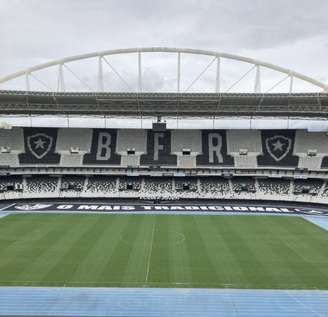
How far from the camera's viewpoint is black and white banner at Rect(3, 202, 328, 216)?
117 ft

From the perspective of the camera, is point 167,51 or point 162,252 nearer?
point 162,252

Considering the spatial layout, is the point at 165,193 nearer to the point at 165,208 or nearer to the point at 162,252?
the point at 165,208

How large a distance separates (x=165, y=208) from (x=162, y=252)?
15896mm

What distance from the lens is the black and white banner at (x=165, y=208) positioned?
1400 inches

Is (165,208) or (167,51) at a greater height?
Result: (167,51)

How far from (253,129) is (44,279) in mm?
35546

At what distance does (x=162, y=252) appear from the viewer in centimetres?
2098

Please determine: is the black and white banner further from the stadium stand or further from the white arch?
the white arch

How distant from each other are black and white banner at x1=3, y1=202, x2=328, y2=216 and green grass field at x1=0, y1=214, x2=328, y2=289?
438 centimetres

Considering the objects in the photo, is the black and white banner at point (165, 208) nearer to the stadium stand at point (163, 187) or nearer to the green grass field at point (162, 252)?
the stadium stand at point (163, 187)

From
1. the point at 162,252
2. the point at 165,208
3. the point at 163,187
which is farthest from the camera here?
the point at 163,187

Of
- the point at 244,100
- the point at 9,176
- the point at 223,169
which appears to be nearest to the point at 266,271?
the point at 244,100

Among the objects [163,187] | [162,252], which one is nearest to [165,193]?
[163,187]

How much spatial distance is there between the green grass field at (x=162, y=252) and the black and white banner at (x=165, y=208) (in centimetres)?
438
